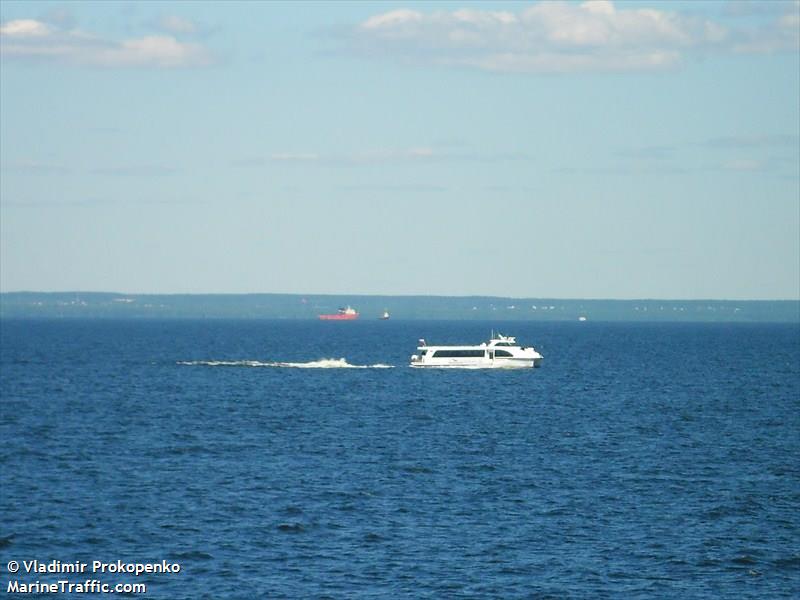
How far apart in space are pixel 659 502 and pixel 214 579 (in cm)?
2860

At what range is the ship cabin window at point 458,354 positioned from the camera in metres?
179

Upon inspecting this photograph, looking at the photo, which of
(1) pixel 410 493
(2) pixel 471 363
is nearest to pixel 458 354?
(2) pixel 471 363

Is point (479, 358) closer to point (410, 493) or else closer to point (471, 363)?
point (471, 363)

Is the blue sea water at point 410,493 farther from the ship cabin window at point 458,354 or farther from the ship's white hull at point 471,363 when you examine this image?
the ship cabin window at point 458,354

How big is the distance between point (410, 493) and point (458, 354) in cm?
10845

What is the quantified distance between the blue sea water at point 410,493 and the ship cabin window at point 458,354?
4233 cm

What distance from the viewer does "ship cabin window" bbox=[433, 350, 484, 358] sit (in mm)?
179375

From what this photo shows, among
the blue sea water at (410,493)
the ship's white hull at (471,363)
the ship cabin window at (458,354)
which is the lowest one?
the blue sea water at (410,493)

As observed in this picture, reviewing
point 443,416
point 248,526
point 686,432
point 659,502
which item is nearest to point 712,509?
point 659,502

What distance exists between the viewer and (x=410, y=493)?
7200cm

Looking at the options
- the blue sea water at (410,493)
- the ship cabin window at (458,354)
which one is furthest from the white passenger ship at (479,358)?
the blue sea water at (410,493)

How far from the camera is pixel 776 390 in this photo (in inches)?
5896

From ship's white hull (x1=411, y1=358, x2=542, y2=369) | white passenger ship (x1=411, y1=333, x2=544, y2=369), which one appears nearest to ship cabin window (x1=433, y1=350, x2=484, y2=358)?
white passenger ship (x1=411, y1=333, x2=544, y2=369)

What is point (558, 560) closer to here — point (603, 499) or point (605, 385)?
point (603, 499)
